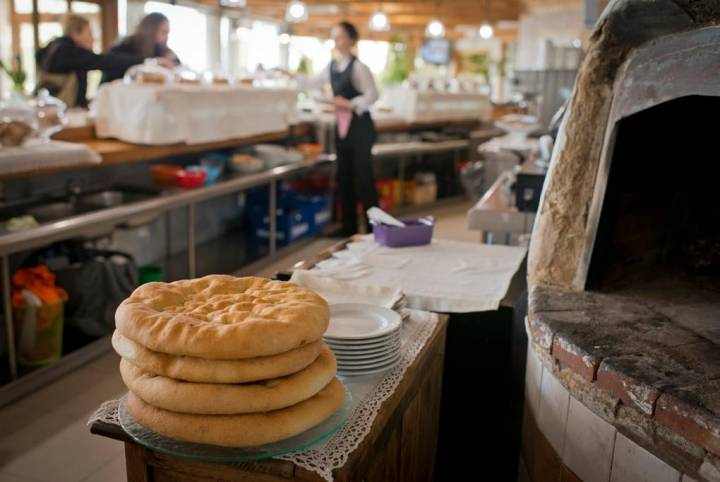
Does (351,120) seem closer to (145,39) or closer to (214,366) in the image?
(145,39)

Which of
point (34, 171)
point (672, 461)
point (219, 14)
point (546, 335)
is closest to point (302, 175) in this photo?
point (34, 171)

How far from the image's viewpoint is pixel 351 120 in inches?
232

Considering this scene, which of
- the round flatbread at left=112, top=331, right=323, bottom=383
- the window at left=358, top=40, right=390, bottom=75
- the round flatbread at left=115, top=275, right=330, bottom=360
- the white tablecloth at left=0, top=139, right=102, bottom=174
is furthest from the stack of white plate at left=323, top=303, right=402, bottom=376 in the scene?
the window at left=358, top=40, right=390, bottom=75

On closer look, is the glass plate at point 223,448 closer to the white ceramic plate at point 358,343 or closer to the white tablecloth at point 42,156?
the white ceramic plate at point 358,343

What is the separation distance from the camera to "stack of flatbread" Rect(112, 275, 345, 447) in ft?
3.90

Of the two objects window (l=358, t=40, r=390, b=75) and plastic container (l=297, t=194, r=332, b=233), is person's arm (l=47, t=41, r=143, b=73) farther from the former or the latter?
window (l=358, t=40, r=390, b=75)

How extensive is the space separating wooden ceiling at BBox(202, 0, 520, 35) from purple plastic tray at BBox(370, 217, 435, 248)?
305 inches

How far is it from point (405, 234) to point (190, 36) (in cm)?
854

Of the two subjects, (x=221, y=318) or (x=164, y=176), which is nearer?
(x=221, y=318)

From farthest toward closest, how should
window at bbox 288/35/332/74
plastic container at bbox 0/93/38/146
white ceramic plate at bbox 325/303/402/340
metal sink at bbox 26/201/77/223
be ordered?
window at bbox 288/35/332/74, metal sink at bbox 26/201/77/223, plastic container at bbox 0/93/38/146, white ceramic plate at bbox 325/303/402/340

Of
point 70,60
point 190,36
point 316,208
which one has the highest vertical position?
point 190,36

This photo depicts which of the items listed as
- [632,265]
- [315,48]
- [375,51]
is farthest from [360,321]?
[375,51]

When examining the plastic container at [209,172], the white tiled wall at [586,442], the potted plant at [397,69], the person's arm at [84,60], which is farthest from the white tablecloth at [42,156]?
the potted plant at [397,69]

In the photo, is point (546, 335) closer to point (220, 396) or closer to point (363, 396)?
point (363, 396)
